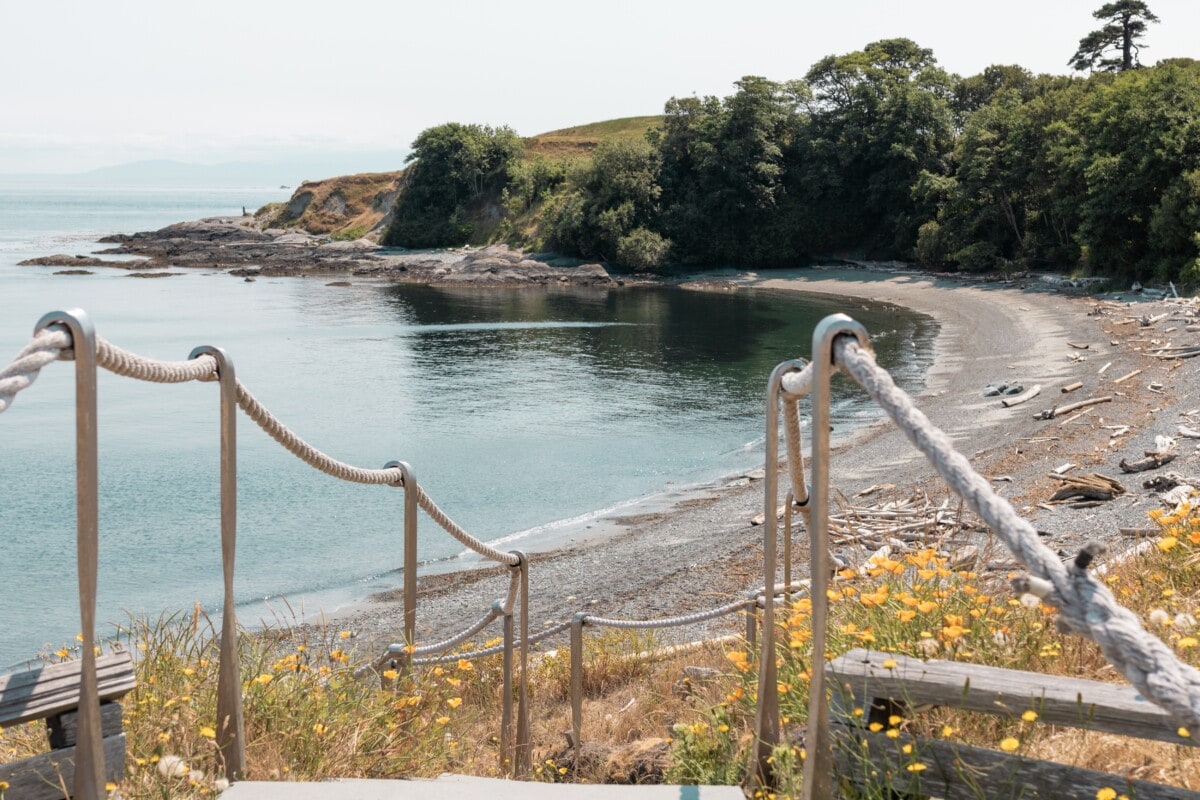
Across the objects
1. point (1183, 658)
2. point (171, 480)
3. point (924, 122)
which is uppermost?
point (924, 122)

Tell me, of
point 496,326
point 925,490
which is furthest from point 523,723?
point 496,326

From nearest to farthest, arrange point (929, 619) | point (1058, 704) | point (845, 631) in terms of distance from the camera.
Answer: point (1058, 704) < point (845, 631) < point (929, 619)

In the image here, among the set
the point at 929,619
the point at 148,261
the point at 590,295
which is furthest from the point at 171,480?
the point at 148,261

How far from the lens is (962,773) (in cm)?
292

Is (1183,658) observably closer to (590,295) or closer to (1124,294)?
(1124,294)

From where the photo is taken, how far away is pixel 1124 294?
47.8 m

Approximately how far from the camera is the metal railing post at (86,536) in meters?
2.55

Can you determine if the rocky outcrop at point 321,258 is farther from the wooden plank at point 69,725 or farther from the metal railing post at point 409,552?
the wooden plank at point 69,725

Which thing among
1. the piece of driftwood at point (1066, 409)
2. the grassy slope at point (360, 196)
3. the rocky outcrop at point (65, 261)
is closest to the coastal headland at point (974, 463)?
the piece of driftwood at point (1066, 409)

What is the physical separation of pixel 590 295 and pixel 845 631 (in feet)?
201

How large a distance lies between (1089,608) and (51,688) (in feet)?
8.23

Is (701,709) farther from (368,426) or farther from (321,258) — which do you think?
(321,258)

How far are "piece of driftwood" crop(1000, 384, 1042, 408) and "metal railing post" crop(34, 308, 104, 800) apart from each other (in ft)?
98.7

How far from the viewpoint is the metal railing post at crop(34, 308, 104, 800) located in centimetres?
255
